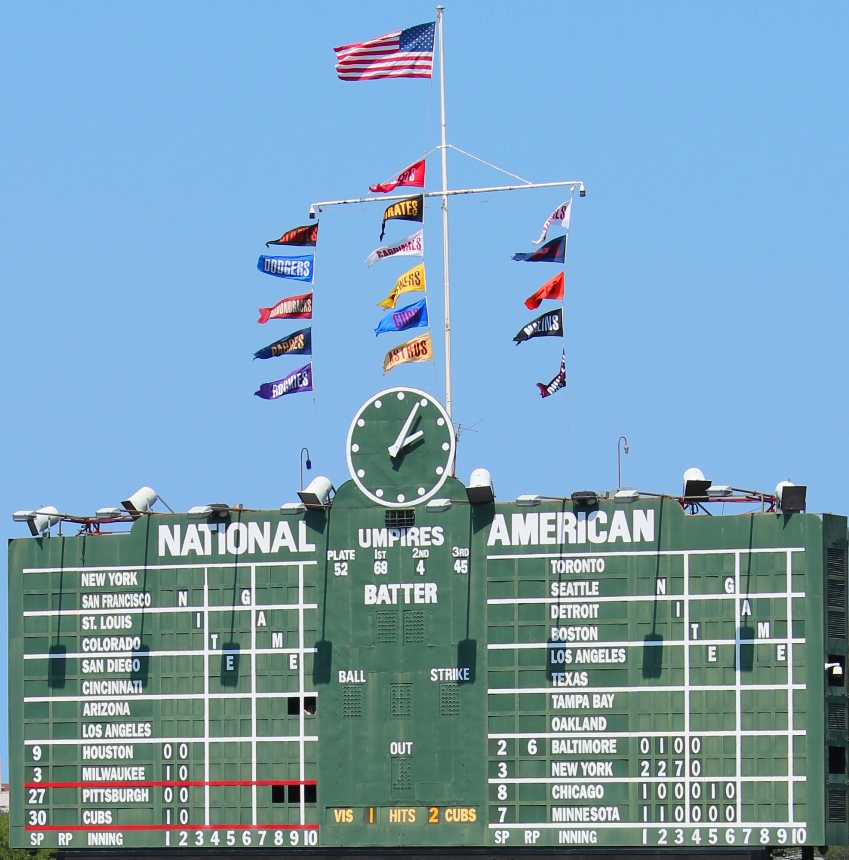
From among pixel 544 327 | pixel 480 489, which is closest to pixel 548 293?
pixel 544 327

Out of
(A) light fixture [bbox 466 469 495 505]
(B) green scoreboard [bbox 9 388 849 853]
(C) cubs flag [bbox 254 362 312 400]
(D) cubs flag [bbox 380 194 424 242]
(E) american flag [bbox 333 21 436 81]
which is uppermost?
(E) american flag [bbox 333 21 436 81]

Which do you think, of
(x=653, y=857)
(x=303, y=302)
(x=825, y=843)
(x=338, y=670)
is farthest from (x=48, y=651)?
(x=825, y=843)

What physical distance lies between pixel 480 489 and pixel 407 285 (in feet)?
19.3

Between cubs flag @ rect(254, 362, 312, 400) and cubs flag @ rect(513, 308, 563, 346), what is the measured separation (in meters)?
4.75

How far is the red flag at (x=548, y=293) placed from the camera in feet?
151

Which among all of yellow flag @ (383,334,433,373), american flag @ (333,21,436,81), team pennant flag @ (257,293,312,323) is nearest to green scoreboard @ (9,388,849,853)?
yellow flag @ (383,334,433,373)

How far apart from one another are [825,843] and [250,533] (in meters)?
13.1

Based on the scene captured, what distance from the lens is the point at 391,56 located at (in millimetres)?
47219

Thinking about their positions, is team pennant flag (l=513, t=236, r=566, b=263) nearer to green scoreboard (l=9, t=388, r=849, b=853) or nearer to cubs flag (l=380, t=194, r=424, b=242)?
cubs flag (l=380, t=194, r=424, b=242)

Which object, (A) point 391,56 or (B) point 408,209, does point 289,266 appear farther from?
(A) point 391,56

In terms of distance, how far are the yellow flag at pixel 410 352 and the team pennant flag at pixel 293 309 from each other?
2222 millimetres

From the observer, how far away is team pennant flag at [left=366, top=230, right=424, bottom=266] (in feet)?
153

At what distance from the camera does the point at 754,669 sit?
137ft

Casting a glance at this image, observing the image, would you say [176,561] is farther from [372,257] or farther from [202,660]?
[372,257]
